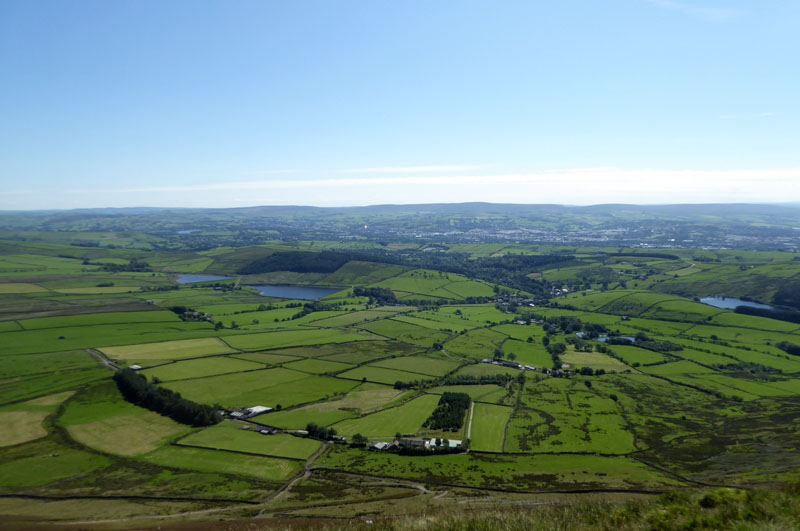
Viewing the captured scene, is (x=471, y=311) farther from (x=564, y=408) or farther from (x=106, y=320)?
(x=106, y=320)

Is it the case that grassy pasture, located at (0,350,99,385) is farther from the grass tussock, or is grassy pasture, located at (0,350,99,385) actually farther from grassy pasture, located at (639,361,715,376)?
grassy pasture, located at (639,361,715,376)

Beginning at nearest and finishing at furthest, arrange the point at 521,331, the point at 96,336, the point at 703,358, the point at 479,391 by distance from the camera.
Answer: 1. the point at 479,391
2. the point at 703,358
3. the point at 96,336
4. the point at 521,331


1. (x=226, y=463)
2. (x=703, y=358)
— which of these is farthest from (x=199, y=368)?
(x=703, y=358)

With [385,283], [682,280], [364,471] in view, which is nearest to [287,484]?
[364,471]

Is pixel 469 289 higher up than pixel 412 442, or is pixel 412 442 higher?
pixel 412 442

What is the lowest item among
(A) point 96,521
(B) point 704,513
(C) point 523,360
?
(C) point 523,360

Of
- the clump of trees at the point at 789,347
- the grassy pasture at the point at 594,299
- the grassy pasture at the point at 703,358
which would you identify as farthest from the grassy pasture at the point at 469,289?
the clump of trees at the point at 789,347

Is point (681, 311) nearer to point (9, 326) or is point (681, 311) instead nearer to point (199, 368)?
point (199, 368)
